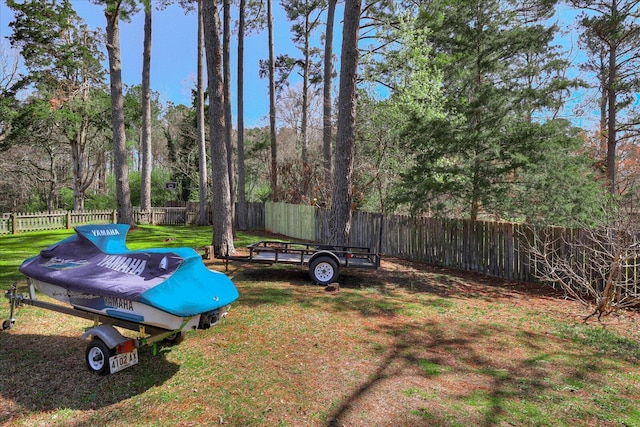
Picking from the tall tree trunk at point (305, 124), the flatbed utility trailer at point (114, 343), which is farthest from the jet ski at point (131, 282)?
the tall tree trunk at point (305, 124)

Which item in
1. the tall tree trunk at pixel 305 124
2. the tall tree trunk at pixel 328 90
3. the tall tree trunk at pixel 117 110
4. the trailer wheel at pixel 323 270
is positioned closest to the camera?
the trailer wheel at pixel 323 270

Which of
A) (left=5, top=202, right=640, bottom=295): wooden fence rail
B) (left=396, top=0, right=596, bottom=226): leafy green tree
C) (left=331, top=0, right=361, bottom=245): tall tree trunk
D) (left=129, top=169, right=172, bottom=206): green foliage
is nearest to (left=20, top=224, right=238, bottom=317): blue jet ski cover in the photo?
(left=331, top=0, right=361, bottom=245): tall tree trunk

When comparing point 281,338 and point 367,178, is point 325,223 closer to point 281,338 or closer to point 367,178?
point 367,178

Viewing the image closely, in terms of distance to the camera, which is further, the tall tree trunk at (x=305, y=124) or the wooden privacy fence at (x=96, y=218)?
the tall tree trunk at (x=305, y=124)

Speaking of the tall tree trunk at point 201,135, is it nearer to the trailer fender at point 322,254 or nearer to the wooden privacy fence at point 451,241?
the wooden privacy fence at point 451,241

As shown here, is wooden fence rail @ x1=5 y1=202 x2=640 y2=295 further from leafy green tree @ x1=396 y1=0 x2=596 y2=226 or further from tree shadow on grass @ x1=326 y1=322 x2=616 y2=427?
tree shadow on grass @ x1=326 y1=322 x2=616 y2=427

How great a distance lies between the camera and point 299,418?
3.25 metres

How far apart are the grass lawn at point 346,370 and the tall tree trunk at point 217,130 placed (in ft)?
11.7

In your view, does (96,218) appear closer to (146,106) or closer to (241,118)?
(146,106)

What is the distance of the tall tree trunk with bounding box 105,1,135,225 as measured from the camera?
1569 centimetres

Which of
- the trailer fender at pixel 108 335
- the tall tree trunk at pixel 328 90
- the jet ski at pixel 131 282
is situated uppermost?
the tall tree trunk at pixel 328 90

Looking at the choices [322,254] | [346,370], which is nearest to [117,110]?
[322,254]

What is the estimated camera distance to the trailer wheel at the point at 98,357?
3.90 m

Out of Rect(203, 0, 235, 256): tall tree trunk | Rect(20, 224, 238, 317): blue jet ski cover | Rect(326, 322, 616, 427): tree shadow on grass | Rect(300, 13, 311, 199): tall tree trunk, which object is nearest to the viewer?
Rect(326, 322, 616, 427): tree shadow on grass
